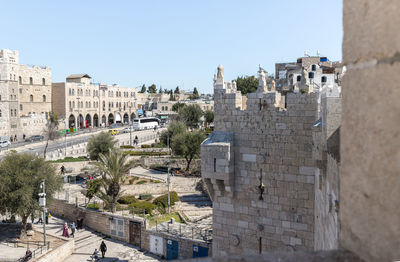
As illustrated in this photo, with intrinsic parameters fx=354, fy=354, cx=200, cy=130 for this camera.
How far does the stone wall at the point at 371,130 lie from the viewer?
4.75 ft

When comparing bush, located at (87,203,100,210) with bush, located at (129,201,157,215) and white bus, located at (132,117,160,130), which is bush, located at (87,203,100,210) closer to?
bush, located at (129,201,157,215)

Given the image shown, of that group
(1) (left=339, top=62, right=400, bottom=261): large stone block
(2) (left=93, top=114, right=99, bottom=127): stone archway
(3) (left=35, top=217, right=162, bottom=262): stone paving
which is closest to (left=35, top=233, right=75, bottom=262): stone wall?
(3) (left=35, top=217, right=162, bottom=262): stone paving

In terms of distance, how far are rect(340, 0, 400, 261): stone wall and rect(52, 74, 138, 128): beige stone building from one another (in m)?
63.5

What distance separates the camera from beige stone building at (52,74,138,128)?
2413 inches

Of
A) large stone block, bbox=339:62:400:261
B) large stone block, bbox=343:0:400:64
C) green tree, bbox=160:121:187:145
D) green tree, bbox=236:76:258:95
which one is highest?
green tree, bbox=236:76:258:95

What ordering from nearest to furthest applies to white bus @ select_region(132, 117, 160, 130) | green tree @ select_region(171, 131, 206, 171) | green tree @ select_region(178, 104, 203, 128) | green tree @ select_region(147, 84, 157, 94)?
green tree @ select_region(171, 131, 206, 171) → green tree @ select_region(178, 104, 203, 128) → white bus @ select_region(132, 117, 160, 130) → green tree @ select_region(147, 84, 157, 94)

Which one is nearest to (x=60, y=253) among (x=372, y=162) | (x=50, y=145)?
(x=372, y=162)

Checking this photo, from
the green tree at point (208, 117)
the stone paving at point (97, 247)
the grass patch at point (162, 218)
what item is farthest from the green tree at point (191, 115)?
the stone paving at point (97, 247)

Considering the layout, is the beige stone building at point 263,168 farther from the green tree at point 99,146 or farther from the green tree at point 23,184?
the green tree at point 99,146

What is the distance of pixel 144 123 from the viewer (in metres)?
60.0

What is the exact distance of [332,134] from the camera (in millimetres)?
4547

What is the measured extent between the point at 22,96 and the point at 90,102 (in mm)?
12716

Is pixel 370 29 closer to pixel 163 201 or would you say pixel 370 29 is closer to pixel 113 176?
pixel 113 176

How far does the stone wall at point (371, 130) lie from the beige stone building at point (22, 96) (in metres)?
53.9
